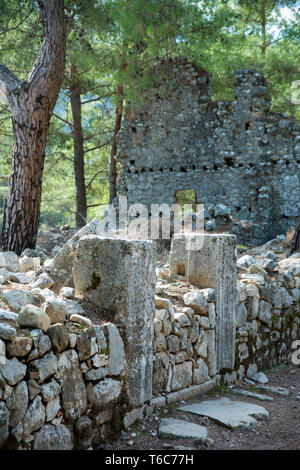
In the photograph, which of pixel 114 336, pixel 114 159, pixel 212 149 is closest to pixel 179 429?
pixel 114 336

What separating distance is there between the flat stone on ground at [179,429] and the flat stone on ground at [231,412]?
0.25m

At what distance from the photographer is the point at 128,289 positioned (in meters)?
3.62

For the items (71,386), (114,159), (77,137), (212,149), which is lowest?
(71,386)

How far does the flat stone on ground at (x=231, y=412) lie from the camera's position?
3982 mm

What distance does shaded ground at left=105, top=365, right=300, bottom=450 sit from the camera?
11.3ft

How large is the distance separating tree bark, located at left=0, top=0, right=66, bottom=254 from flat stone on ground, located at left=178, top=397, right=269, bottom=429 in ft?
13.5

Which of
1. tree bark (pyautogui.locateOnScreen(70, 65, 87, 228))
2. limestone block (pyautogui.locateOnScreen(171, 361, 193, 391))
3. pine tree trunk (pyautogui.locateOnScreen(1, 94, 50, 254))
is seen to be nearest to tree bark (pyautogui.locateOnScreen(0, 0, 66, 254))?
pine tree trunk (pyautogui.locateOnScreen(1, 94, 50, 254))

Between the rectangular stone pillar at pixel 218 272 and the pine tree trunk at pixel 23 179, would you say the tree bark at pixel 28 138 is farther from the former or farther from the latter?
the rectangular stone pillar at pixel 218 272

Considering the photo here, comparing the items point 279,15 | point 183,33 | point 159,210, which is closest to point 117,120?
point 159,210

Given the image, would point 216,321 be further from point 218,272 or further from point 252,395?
point 252,395

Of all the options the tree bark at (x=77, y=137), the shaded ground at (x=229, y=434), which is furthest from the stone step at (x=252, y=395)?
the tree bark at (x=77, y=137)

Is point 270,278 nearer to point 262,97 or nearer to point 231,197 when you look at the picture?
point 231,197

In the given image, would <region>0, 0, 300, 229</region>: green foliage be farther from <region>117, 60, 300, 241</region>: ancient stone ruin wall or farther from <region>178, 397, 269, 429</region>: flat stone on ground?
<region>178, 397, 269, 429</region>: flat stone on ground

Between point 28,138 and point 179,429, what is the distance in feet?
17.1
